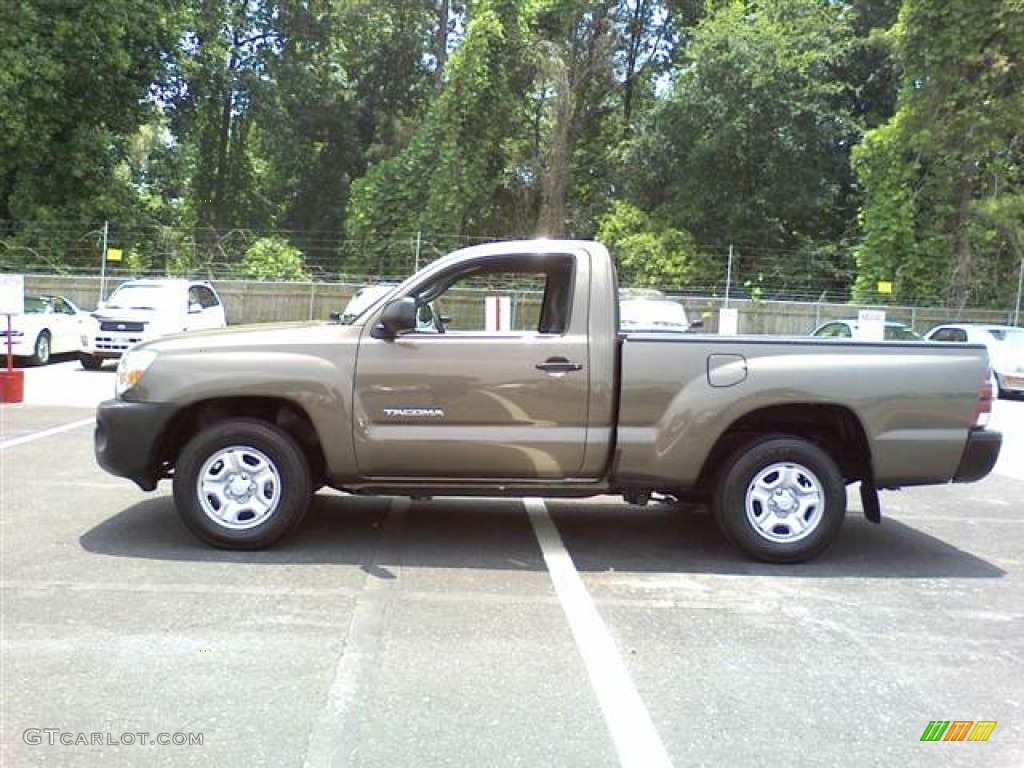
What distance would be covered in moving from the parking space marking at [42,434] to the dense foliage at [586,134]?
16.0 m

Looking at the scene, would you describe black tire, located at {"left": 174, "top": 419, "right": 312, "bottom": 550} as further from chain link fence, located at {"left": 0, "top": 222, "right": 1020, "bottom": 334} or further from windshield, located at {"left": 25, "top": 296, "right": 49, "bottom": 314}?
chain link fence, located at {"left": 0, "top": 222, "right": 1020, "bottom": 334}

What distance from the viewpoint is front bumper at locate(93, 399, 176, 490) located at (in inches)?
228

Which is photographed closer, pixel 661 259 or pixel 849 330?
pixel 849 330

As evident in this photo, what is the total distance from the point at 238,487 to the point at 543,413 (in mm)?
1910

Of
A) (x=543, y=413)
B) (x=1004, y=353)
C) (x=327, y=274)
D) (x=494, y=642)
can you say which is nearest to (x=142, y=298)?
(x=327, y=274)

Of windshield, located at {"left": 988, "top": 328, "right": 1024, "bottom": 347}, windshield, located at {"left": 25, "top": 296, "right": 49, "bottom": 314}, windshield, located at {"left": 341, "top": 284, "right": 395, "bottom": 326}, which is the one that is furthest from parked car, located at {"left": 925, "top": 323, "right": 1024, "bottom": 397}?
windshield, located at {"left": 25, "top": 296, "right": 49, "bottom": 314}

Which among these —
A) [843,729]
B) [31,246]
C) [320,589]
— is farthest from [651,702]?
[31,246]

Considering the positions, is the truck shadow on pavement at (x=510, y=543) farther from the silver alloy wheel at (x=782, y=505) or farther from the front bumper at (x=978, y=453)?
the front bumper at (x=978, y=453)

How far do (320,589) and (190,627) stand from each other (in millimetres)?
809

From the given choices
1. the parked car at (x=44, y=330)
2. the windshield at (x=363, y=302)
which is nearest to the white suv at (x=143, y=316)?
the parked car at (x=44, y=330)

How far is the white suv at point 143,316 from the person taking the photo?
1670 centimetres

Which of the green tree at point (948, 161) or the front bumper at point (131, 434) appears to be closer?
the front bumper at point (131, 434)

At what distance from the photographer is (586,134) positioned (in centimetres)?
3594

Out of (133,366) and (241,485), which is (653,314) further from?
(133,366)
